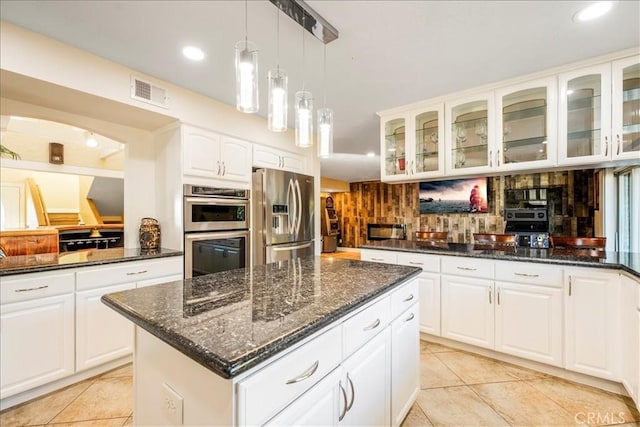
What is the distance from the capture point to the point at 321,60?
84.3 inches

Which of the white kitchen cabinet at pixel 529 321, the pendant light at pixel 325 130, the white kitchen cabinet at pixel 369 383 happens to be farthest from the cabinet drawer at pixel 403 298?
the white kitchen cabinet at pixel 529 321

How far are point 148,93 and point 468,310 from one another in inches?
129

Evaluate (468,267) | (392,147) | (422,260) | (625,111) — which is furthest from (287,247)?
(625,111)

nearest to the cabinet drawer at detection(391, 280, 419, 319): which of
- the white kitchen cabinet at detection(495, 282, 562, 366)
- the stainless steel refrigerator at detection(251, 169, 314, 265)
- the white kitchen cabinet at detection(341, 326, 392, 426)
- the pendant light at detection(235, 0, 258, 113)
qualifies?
the white kitchen cabinet at detection(341, 326, 392, 426)

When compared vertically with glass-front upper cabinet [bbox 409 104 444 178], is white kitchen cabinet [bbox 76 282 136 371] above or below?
below

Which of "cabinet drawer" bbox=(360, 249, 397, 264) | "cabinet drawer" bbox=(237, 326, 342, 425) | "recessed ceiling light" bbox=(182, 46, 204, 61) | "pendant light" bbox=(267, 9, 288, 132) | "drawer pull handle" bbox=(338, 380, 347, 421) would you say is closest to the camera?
"cabinet drawer" bbox=(237, 326, 342, 425)

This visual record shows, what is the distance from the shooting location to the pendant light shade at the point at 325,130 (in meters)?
1.76

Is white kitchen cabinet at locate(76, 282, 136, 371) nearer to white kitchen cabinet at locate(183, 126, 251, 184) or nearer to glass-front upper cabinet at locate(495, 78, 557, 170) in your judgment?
white kitchen cabinet at locate(183, 126, 251, 184)

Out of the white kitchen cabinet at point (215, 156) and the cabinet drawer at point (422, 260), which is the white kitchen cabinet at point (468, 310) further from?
the white kitchen cabinet at point (215, 156)

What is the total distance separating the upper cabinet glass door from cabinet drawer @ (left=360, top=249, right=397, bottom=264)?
36.5 inches

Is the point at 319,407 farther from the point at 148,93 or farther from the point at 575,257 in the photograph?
the point at 148,93

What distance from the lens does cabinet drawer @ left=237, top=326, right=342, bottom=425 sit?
712 mm

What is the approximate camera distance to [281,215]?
343 cm

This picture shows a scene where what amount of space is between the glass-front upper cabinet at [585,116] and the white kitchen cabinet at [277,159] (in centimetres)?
275
